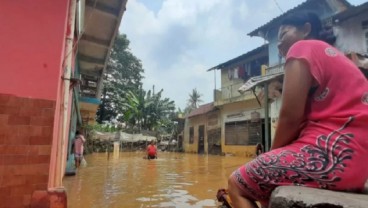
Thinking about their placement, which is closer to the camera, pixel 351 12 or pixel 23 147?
pixel 23 147

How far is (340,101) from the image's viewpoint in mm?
1283

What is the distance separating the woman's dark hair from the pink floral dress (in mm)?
246

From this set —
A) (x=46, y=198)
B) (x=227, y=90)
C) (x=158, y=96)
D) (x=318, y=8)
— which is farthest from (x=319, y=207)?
(x=158, y=96)

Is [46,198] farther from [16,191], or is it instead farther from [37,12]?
[37,12]

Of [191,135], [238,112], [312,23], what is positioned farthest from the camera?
[191,135]

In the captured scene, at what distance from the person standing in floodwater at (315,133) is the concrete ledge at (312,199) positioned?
10cm

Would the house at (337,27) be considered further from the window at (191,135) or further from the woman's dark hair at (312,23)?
the window at (191,135)

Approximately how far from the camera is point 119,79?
3275 cm

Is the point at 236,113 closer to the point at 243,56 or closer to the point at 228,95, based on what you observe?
the point at 228,95

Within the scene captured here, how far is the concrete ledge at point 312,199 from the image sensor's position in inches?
38.9

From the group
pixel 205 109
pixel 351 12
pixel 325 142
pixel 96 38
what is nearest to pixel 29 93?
pixel 325 142

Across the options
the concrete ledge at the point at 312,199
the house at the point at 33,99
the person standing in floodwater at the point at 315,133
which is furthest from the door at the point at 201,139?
the concrete ledge at the point at 312,199

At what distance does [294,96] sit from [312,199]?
1.45 feet

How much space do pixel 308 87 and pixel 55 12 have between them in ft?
9.70
